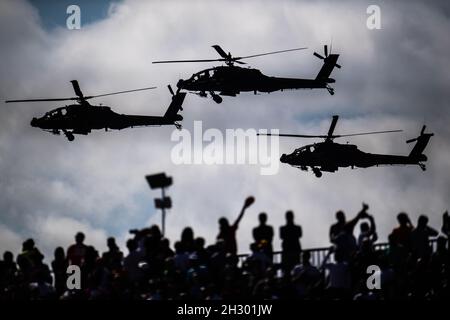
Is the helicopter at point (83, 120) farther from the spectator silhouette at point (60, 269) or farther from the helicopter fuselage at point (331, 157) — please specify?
the spectator silhouette at point (60, 269)

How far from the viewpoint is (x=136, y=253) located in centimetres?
3472

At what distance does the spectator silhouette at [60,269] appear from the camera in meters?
36.2

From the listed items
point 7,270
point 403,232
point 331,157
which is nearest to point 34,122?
point 331,157

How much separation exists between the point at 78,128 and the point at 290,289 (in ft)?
139

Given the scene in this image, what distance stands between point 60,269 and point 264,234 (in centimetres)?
677

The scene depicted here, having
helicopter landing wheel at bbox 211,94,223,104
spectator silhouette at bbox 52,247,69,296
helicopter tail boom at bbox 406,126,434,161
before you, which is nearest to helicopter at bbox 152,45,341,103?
helicopter landing wheel at bbox 211,94,223,104

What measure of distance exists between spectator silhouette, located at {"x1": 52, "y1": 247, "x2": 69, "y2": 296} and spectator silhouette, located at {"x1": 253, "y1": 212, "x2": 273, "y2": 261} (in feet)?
21.0

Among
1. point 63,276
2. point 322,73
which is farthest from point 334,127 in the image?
point 63,276

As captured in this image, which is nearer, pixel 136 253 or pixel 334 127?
pixel 136 253

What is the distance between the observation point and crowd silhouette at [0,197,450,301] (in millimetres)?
31906

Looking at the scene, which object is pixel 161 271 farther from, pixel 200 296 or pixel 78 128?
pixel 78 128

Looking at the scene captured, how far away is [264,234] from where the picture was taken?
33.7 meters

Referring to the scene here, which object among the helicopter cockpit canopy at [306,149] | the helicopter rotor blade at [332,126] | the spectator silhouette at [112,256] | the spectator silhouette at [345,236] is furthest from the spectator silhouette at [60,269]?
the helicopter rotor blade at [332,126]

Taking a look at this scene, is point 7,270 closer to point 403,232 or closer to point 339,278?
point 339,278
